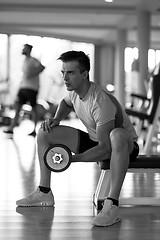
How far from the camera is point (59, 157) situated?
2217 millimetres

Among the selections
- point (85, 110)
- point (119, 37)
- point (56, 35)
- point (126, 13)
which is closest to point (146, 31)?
point (126, 13)

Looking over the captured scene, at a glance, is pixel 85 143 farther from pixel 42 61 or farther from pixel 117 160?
pixel 42 61

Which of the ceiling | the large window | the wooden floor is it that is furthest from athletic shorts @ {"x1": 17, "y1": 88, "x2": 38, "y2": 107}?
the large window

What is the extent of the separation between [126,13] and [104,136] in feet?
33.2

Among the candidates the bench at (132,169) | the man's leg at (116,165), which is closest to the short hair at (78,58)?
the man's leg at (116,165)

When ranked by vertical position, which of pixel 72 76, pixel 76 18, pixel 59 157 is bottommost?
pixel 59 157

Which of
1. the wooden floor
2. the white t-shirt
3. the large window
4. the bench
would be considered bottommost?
the wooden floor

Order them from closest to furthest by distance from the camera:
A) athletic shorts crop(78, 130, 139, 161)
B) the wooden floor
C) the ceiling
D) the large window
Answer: the wooden floor < athletic shorts crop(78, 130, 139, 161) < the ceiling < the large window

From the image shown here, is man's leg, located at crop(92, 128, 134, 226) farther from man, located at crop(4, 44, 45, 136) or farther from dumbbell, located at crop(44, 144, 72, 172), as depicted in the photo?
man, located at crop(4, 44, 45, 136)

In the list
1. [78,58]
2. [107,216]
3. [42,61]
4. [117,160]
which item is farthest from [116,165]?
[42,61]

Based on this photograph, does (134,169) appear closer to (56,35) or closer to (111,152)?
(111,152)

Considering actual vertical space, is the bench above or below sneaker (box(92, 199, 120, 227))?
above

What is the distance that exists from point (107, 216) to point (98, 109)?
1.51 ft

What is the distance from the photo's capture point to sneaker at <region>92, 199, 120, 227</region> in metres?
2.19
